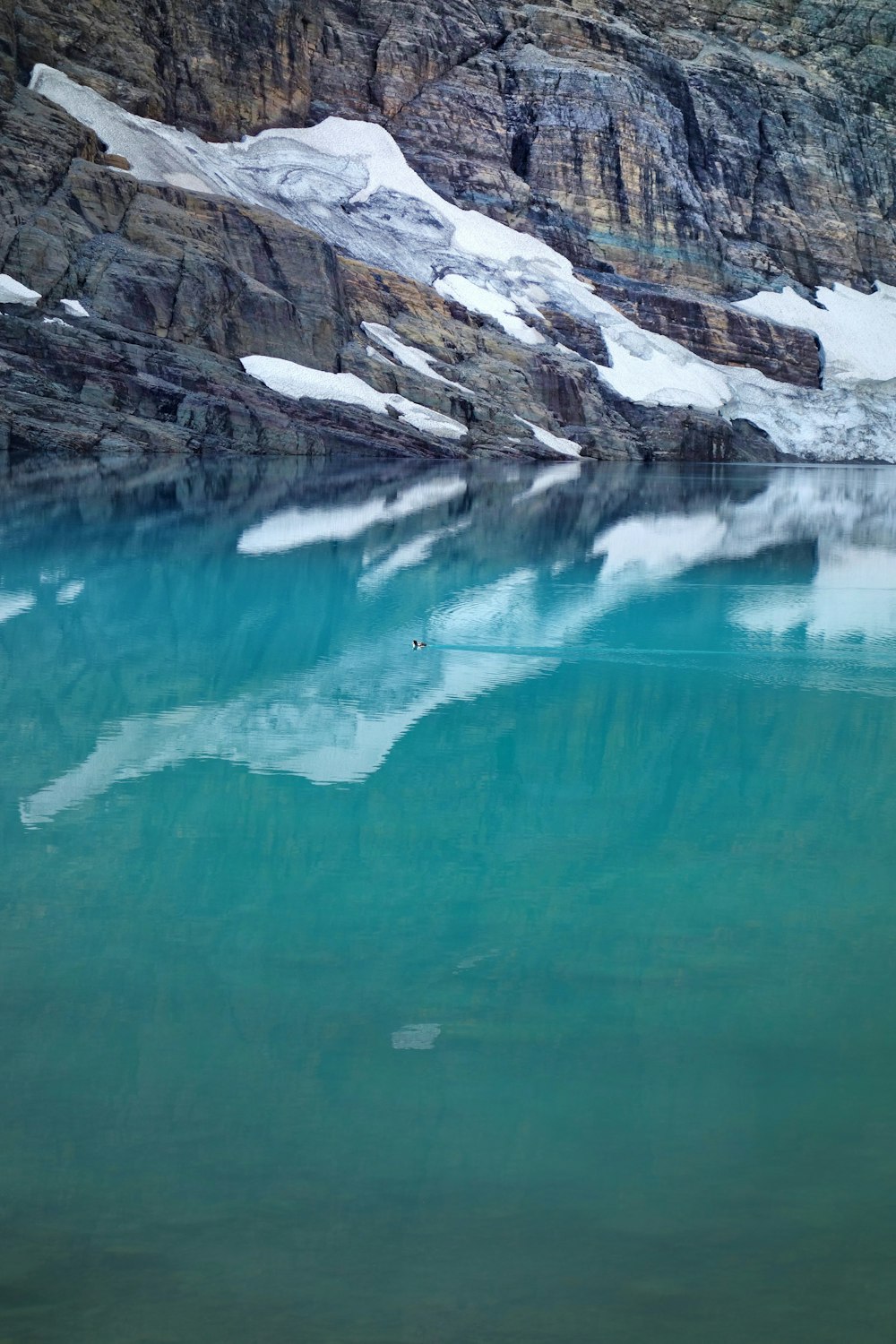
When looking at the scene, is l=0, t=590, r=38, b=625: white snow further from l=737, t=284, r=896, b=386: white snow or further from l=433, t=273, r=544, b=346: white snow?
l=737, t=284, r=896, b=386: white snow

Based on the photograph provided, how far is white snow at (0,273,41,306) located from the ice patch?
42813 mm

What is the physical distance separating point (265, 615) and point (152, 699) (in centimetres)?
445

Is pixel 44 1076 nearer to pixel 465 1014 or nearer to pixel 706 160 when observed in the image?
pixel 465 1014

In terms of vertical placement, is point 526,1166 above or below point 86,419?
below

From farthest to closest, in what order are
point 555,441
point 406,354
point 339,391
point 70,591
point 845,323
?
point 845,323, point 555,441, point 406,354, point 339,391, point 70,591

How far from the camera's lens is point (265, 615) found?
49.6 ft

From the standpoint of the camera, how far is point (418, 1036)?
Result: 5.07m

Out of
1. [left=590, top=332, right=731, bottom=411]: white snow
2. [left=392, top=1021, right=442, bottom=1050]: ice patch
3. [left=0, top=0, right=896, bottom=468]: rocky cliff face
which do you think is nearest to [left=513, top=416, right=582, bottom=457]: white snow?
[left=0, top=0, right=896, bottom=468]: rocky cliff face

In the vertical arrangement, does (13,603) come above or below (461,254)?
below

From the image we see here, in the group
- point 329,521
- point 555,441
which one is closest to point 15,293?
point 329,521

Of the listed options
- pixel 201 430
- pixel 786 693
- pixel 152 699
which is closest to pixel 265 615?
pixel 152 699

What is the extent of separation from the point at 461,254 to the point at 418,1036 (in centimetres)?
7338

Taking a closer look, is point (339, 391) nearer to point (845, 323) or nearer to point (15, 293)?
point (15, 293)

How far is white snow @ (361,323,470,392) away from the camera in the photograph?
5734 cm
